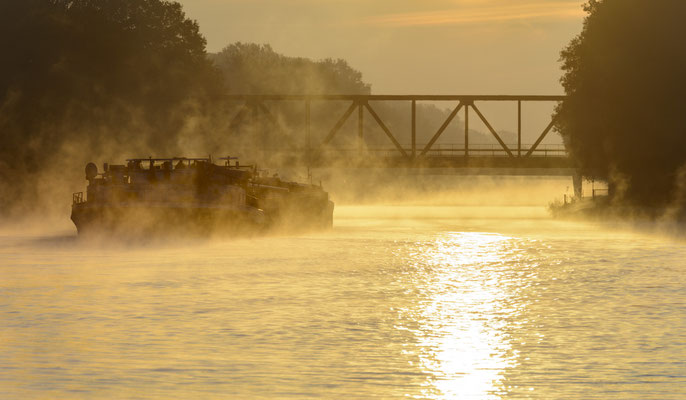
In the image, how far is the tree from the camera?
227 feet

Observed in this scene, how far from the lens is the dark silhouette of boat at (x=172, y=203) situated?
5825 centimetres

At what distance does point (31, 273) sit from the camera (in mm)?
36562

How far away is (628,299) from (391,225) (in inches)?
1854

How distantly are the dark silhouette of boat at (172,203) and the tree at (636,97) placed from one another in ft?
67.8

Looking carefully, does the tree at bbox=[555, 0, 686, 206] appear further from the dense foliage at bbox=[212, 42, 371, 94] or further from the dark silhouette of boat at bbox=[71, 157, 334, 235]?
the dense foliage at bbox=[212, 42, 371, 94]

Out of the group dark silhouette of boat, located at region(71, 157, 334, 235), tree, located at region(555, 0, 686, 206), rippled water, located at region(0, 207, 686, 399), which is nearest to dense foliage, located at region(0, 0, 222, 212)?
dark silhouette of boat, located at region(71, 157, 334, 235)

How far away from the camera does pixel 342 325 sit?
916 inches

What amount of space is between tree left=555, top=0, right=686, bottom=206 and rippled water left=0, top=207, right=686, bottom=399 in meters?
24.8

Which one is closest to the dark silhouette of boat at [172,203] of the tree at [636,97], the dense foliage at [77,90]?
the dense foliage at [77,90]

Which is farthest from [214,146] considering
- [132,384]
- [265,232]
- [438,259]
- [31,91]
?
→ [132,384]

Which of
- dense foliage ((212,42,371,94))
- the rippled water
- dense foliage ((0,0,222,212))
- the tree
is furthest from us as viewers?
dense foliage ((212,42,371,94))

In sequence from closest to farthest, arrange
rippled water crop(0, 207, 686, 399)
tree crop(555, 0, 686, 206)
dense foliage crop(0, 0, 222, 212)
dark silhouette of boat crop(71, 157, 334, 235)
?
1. rippled water crop(0, 207, 686, 399)
2. dark silhouette of boat crop(71, 157, 334, 235)
3. tree crop(555, 0, 686, 206)
4. dense foliage crop(0, 0, 222, 212)

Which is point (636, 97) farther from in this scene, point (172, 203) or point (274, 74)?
point (274, 74)

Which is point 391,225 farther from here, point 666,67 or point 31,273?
point 31,273
